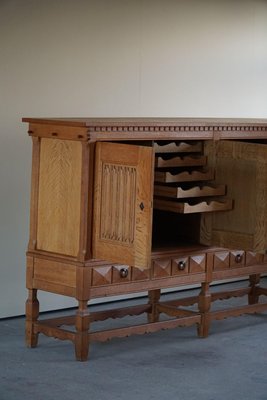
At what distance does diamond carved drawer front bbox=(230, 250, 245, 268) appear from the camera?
23.2ft

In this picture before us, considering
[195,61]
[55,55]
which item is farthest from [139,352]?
[195,61]

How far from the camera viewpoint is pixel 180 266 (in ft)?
22.0

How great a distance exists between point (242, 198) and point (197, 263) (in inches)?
21.2

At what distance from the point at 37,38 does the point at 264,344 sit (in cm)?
268

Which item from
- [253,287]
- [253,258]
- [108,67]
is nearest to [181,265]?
[253,258]

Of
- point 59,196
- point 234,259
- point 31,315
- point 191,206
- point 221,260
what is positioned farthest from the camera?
point 234,259

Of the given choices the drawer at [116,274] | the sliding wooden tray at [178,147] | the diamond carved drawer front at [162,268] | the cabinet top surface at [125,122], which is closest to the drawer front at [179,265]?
the diamond carved drawer front at [162,268]

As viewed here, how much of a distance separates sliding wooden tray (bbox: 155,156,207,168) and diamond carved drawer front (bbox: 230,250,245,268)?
0.71 metres

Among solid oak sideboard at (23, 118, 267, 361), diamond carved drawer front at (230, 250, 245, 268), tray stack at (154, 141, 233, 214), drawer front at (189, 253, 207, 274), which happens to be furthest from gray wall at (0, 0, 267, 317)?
diamond carved drawer front at (230, 250, 245, 268)

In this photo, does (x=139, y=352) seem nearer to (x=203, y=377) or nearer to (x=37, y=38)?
(x=203, y=377)

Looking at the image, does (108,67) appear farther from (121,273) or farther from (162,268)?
(121,273)

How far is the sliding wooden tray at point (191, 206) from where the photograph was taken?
649cm

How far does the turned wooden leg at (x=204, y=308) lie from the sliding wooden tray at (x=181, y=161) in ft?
2.74

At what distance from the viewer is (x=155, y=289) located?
21.8 feet
